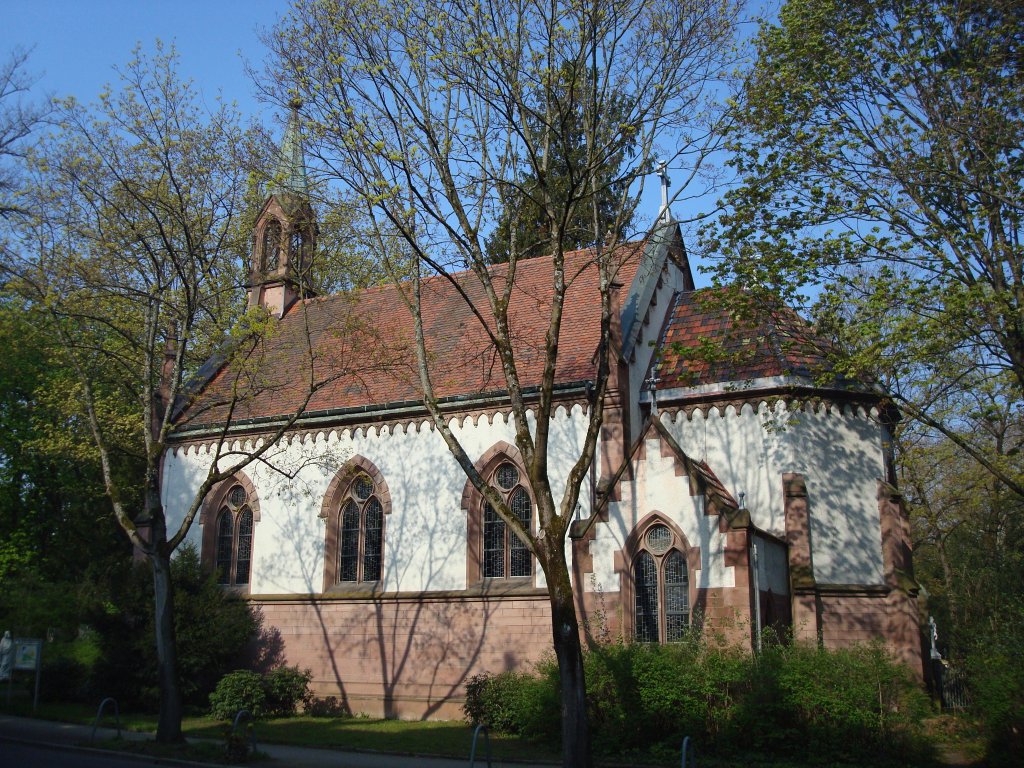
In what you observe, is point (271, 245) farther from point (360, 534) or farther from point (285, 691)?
point (285, 691)

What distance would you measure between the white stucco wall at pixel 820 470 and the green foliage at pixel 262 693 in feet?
35.0

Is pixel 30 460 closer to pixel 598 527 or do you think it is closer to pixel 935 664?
pixel 598 527

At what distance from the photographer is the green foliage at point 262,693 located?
65.0ft

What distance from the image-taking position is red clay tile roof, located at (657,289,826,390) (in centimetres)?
1644

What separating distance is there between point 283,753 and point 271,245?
730 inches

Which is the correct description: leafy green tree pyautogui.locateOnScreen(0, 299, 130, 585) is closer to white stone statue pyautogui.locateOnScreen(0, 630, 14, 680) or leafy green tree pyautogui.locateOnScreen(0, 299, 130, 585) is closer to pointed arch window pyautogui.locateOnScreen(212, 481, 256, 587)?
white stone statue pyautogui.locateOnScreen(0, 630, 14, 680)

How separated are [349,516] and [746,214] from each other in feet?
40.6

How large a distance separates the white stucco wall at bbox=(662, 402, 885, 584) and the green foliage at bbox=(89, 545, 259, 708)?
11797 mm

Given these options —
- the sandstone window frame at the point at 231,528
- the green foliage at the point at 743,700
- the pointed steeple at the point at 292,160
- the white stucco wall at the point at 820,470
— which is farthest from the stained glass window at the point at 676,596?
the sandstone window frame at the point at 231,528

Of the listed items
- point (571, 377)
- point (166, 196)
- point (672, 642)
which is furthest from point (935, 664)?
point (166, 196)

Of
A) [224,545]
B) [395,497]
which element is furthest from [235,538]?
[395,497]

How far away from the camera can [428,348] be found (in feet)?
79.2

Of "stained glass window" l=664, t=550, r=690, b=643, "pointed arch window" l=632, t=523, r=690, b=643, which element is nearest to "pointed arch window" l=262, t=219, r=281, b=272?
"pointed arch window" l=632, t=523, r=690, b=643

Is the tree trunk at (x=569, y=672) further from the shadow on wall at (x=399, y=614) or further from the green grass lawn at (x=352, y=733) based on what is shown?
the shadow on wall at (x=399, y=614)
